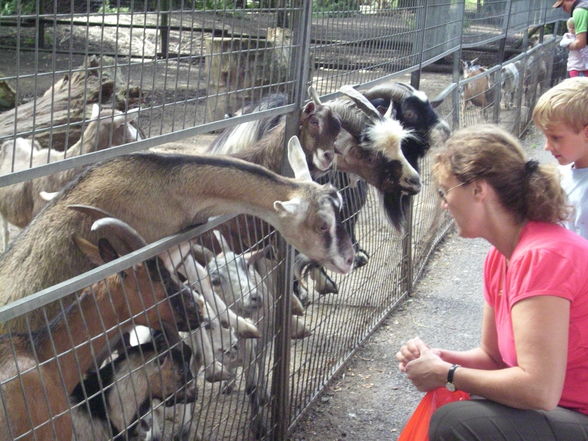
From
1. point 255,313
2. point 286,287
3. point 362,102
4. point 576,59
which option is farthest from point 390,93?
point 576,59

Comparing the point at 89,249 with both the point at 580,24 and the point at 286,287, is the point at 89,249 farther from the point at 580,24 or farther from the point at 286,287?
the point at 580,24

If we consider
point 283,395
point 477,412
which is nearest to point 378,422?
point 283,395

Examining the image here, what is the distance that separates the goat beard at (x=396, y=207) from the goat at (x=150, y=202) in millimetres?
1837

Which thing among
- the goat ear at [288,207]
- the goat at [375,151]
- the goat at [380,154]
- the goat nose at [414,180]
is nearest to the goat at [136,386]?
the goat ear at [288,207]

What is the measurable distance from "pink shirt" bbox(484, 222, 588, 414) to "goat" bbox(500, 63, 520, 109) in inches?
316

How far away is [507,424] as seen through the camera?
2.62m

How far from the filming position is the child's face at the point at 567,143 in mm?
3176

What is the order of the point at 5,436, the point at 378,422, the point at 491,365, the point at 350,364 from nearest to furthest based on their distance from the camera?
the point at 5,436
the point at 491,365
the point at 378,422
the point at 350,364

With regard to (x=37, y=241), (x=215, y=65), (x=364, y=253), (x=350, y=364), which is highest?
(x=215, y=65)

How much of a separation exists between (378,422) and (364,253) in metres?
1.27

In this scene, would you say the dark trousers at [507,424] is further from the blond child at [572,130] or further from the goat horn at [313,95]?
the goat horn at [313,95]

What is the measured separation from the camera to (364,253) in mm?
5305

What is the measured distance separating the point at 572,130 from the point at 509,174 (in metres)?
0.66

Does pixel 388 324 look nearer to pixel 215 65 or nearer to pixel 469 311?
pixel 469 311
